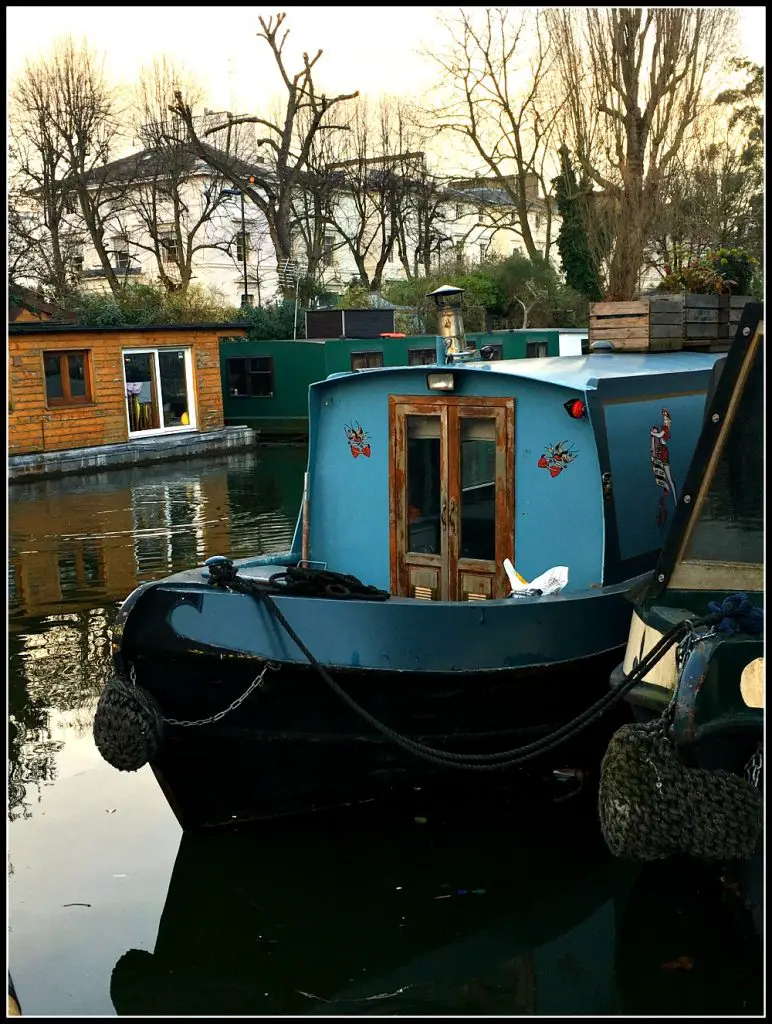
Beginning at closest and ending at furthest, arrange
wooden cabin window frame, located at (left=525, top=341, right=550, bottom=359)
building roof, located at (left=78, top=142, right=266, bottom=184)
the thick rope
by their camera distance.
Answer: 1. the thick rope
2. wooden cabin window frame, located at (left=525, top=341, right=550, bottom=359)
3. building roof, located at (left=78, top=142, right=266, bottom=184)

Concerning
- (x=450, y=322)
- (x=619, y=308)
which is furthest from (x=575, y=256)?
(x=450, y=322)

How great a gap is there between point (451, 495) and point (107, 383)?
57.4ft

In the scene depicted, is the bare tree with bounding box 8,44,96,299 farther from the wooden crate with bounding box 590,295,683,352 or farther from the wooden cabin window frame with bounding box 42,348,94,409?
the wooden crate with bounding box 590,295,683,352

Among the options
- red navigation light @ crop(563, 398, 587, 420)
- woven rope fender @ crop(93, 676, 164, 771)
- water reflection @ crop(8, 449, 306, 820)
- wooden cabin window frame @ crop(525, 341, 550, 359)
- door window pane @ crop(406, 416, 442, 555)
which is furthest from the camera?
wooden cabin window frame @ crop(525, 341, 550, 359)

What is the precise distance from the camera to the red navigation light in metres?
6.85

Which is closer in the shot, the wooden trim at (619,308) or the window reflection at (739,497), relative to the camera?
the window reflection at (739,497)

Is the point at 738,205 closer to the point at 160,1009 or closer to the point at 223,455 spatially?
the point at 223,455

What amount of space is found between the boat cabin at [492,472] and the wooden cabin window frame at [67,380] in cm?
1567

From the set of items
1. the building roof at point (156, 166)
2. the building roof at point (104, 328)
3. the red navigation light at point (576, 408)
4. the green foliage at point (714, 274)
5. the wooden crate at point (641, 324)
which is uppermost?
the building roof at point (156, 166)

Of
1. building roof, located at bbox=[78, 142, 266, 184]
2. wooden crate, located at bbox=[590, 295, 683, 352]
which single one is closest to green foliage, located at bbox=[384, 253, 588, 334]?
building roof, located at bbox=[78, 142, 266, 184]

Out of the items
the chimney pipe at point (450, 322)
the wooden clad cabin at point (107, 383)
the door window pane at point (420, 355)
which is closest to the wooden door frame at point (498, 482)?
the chimney pipe at point (450, 322)

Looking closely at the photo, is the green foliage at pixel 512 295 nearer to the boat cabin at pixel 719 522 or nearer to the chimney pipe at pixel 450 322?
the chimney pipe at pixel 450 322

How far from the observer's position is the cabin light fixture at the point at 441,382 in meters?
7.23

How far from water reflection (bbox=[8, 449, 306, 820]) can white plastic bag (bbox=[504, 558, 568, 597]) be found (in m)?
3.33
